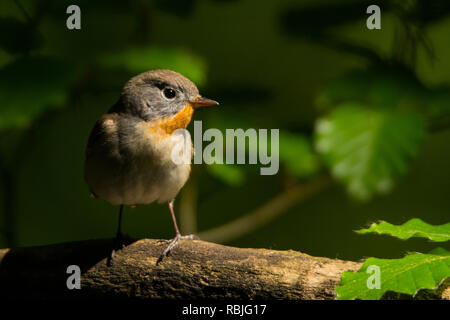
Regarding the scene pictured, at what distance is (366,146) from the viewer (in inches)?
97.0

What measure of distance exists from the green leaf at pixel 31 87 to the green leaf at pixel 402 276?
1481mm

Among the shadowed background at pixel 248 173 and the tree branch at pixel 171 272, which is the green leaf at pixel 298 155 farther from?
the tree branch at pixel 171 272

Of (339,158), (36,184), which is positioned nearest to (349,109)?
(339,158)

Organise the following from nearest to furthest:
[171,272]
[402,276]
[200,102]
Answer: [402,276]
[171,272]
[200,102]

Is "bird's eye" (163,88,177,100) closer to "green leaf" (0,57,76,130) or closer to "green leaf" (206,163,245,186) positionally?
"green leaf" (0,57,76,130)

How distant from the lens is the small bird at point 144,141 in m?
2.11

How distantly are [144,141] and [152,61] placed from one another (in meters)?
0.57

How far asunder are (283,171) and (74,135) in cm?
171

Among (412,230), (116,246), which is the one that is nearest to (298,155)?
(116,246)

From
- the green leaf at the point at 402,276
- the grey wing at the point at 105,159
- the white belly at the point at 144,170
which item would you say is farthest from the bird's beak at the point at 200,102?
the green leaf at the point at 402,276

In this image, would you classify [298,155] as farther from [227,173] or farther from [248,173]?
[248,173]

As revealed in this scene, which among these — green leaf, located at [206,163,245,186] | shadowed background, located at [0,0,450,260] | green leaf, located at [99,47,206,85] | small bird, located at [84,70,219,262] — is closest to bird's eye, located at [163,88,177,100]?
small bird, located at [84,70,219,262]

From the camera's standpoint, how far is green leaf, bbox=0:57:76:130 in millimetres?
2342

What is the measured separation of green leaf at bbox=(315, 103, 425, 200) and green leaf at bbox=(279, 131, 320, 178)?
14.3 inches
